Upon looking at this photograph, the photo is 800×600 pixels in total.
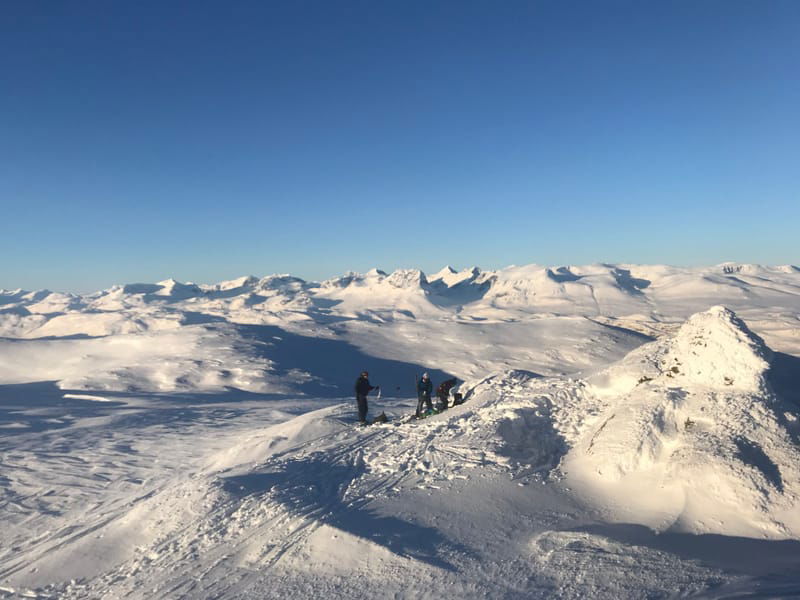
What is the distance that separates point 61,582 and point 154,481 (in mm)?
4999

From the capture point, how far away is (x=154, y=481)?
11.2 meters

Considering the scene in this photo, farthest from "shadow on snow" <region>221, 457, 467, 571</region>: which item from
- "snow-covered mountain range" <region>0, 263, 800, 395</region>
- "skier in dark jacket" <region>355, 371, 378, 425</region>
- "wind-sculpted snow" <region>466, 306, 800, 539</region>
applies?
"snow-covered mountain range" <region>0, 263, 800, 395</region>

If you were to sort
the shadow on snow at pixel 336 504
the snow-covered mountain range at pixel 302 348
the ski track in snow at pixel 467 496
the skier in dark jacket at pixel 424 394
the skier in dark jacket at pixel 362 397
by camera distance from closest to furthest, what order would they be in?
1. the ski track in snow at pixel 467 496
2. the shadow on snow at pixel 336 504
3. the skier in dark jacket at pixel 362 397
4. the skier in dark jacket at pixel 424 394
5. the snow-covered mountain range at pixel 302 348

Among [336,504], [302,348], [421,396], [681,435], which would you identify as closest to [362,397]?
[421,396]

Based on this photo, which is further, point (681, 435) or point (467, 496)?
point (681, 435)

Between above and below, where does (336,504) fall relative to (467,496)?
below

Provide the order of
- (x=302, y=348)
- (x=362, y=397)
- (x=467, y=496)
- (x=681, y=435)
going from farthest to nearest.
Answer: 1. (x=302, y=348)
2. (x=362, y=397)
3. (x=681, y=435)
4. (x=467, y=496)

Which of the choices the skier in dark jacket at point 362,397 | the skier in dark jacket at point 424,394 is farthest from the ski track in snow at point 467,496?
the skier in dark jacket at point 424,394

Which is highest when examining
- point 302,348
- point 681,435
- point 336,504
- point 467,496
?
point 681,435

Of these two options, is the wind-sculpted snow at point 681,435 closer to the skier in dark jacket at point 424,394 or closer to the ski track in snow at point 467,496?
the ski track in snow at point 467,496

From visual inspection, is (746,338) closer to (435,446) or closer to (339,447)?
(435,446)

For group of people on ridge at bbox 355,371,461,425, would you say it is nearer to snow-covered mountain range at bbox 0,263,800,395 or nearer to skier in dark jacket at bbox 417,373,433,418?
skier in dark jacket at bbox 417,373,433,418

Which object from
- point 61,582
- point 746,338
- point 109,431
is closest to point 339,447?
point 61,582

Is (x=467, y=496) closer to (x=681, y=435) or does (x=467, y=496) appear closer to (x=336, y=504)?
(x=336, y=504)
